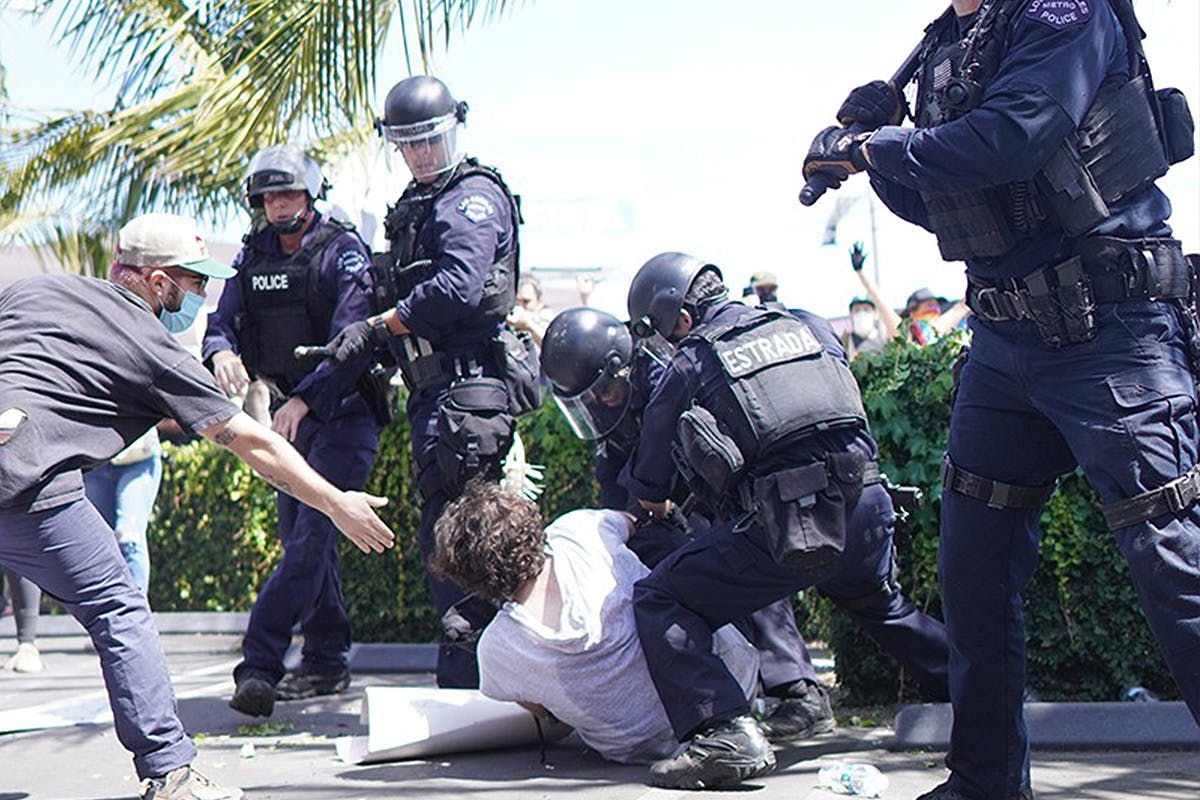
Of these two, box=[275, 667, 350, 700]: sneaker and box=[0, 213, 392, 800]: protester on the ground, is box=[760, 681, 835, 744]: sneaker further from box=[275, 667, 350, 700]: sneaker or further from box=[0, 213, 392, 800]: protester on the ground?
box=[275, 667, 350, 700]: sneaker

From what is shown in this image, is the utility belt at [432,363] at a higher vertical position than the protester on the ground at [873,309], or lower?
lower

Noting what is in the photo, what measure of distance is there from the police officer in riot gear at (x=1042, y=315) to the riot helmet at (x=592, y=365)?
179 cm

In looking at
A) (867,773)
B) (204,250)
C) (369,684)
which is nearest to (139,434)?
(204,250)

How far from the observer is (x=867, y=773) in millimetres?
4203

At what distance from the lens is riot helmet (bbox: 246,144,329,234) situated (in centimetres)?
629

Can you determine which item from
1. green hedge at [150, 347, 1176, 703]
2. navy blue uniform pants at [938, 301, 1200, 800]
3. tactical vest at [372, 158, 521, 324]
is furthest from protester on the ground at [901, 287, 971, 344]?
navy blue uniform pants at [938, 301, 1200, 800]

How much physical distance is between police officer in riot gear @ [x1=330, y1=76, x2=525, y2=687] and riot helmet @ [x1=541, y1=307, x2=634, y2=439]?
1.07 ft

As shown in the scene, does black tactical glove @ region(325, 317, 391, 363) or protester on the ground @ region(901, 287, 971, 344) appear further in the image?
protester on the ground @ region(901, 287, 971, 344)

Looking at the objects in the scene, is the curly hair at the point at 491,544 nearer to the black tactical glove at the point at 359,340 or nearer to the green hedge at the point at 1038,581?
the black tactical glove at the point at 359,340

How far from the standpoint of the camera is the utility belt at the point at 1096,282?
339 cm

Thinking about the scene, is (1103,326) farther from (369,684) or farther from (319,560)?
(369,684)

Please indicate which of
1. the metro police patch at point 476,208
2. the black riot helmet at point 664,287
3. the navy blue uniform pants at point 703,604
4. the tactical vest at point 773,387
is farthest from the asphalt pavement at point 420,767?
the metro police patch at point 476,208

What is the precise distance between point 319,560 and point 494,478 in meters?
0.91

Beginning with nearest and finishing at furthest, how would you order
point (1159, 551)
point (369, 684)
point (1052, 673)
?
point (1159, 551) → point (1052, 673) → point (369, 684)
